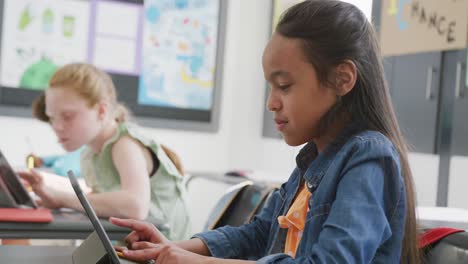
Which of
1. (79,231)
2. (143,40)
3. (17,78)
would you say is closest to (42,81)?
(17,78)

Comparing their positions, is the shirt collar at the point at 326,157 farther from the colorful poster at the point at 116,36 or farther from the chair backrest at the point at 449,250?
the colorful poster at the point at 116,36

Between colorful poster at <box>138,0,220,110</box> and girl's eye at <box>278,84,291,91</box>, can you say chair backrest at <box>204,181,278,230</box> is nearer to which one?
girl's eye at <box>278,84,291,91</box>

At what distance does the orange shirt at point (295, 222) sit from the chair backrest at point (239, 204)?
1.79ft

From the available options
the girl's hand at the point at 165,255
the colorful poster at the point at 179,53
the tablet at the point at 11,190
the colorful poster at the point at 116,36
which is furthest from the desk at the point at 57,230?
the colorful poster at the point at 179,53

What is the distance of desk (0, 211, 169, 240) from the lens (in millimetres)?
1440

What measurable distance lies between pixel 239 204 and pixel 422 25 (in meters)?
1.97

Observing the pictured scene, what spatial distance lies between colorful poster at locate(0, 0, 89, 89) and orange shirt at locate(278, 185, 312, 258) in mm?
3641

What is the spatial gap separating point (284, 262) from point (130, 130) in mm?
1264

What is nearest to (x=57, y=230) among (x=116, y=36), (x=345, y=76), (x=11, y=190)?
(x=11, y=190)

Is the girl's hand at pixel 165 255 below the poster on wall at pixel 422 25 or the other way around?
below

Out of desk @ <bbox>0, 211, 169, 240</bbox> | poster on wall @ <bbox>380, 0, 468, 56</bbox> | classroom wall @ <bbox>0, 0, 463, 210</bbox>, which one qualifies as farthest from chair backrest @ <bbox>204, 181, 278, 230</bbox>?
classroom wall @ <bbox>0, 0, 463, 210</bbox>

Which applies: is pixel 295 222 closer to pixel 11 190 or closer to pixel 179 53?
pixel 11 190

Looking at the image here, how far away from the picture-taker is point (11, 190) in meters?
1.70

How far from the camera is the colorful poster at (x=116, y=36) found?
4699 mm
